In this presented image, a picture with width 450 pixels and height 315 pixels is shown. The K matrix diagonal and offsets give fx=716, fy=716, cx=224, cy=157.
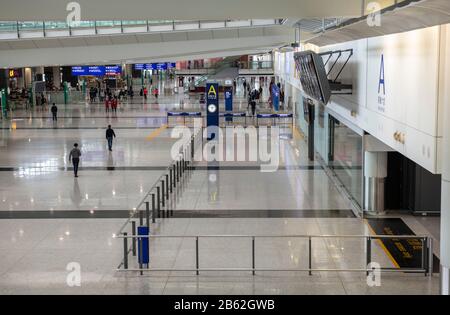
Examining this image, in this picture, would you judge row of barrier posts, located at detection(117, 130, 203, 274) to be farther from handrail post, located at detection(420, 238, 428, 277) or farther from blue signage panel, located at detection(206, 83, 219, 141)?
handrail post, located at detection(420, 238, 428, 277)

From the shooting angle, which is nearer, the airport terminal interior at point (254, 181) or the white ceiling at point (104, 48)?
the airport terminal interior at point (254, 181)

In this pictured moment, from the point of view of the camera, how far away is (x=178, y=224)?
1538cm

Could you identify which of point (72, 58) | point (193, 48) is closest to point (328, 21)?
point (193, 48)

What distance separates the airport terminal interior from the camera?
35.8 feet

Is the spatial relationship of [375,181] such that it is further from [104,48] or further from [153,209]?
[104,48]

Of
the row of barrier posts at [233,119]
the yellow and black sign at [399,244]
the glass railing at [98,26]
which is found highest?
the glass railing at [98,26]

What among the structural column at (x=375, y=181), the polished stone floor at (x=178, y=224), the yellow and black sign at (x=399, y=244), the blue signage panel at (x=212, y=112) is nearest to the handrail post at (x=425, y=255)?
the polished stone floor at (x=178, y=224)

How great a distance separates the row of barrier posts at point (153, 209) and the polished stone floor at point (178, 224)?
10.4 inches

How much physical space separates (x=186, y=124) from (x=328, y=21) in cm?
1921

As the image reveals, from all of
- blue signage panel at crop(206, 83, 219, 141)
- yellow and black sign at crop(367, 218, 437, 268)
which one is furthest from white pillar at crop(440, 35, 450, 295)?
blue signage panel at crop(206, 83, 219, 141)

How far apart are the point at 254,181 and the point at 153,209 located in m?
6.00

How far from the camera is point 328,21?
846 inches

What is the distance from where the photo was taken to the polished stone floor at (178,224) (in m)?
11.2

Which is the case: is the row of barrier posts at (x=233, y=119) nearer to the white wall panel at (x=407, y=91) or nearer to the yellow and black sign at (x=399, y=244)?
the white wall panel at (x=407, y=91)
